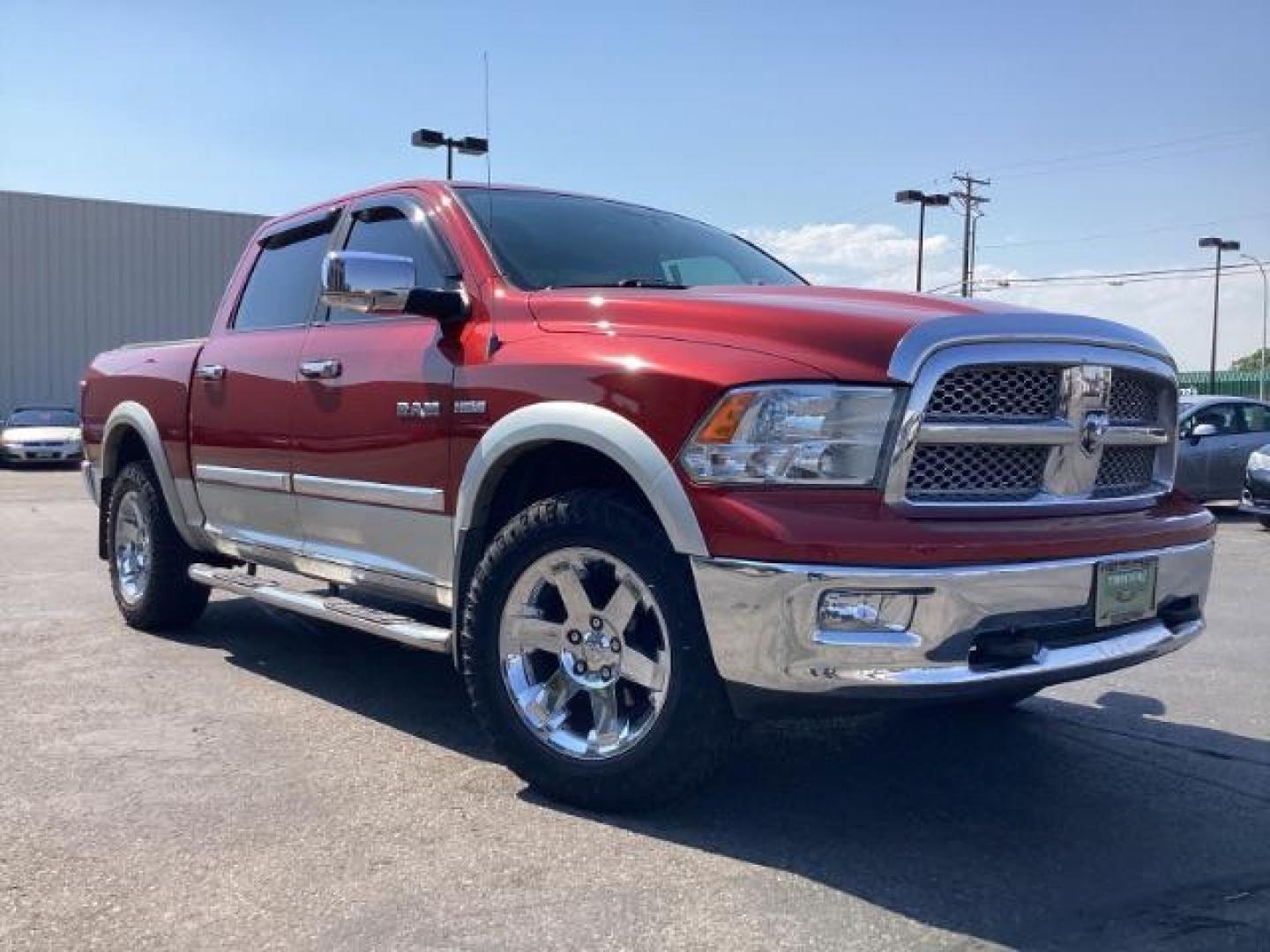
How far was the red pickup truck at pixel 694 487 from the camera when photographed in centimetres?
319

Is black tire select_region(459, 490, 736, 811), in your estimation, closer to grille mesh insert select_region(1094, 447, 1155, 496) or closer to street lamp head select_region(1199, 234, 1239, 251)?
grille mesh insert select_region(1094, 447, 1155, 496)

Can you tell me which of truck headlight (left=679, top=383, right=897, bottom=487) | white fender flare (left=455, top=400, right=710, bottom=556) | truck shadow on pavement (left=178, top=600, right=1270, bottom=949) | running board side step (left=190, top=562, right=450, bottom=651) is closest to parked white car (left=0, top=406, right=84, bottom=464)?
running board side step (left=190, top=562, right=450, bottom=651)

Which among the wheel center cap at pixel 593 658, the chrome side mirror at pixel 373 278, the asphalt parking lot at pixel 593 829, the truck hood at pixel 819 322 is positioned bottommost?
the asphalt parking lot at pixel 593 829

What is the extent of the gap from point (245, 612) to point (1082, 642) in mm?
5005

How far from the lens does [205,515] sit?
5.86 m

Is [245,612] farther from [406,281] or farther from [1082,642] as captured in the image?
[1082,642]

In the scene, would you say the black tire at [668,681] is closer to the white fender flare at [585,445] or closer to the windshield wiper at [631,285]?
the white fender flare at [585,445]

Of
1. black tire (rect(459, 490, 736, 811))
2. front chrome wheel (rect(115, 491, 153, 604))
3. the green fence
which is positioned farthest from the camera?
the green fence

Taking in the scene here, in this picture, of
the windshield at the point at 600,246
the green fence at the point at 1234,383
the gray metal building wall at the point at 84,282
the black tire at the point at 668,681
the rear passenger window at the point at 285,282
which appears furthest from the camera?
the green fence at the point at 1234,383

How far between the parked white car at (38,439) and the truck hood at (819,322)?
2277cm

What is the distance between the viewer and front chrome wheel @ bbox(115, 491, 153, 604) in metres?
6.33

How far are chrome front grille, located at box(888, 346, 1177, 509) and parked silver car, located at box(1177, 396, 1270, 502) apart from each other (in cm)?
1108

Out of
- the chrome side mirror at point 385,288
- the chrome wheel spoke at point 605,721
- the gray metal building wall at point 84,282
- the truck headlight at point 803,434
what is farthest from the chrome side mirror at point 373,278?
the gray metal building wall at point 84,282

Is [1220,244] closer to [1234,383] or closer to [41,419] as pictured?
[1234,383]
